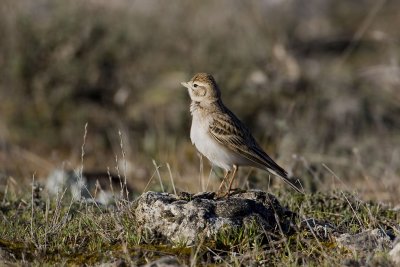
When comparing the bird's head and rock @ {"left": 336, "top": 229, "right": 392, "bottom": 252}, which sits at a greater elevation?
the bird's head

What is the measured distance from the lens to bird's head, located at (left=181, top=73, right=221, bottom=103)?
26.2 ft

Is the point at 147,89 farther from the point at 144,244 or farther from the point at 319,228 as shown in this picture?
the point at 144,244

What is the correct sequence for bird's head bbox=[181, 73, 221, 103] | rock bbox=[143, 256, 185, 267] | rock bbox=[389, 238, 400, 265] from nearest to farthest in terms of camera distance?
rock bbox=[143, 256, 185, 267] → rock bbox=[389, 238, 400, 265] → bird's head bbox=[181, 73, 221, 103]

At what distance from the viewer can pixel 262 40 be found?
1536 centimetres

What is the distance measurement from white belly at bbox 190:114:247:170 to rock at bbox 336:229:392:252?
202 cm

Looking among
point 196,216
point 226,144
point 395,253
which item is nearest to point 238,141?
point 226,144

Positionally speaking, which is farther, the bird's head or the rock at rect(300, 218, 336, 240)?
the bird's head

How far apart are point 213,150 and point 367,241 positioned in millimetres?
2333

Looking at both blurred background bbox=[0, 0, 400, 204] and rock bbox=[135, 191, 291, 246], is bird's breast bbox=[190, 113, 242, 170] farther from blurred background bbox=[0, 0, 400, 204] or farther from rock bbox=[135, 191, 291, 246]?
blurred background bbox=[0, 0, 400, 204]

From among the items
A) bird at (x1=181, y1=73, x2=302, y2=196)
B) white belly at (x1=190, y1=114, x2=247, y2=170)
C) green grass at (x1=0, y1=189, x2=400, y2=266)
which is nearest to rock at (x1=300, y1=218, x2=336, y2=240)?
green grass at (x1=0, y1=189, x2=400, y2=266)

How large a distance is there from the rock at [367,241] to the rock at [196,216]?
484mm

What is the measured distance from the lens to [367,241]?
551 cm

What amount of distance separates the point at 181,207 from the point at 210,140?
1934 mm

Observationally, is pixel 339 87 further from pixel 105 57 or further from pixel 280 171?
pixel 280 171
